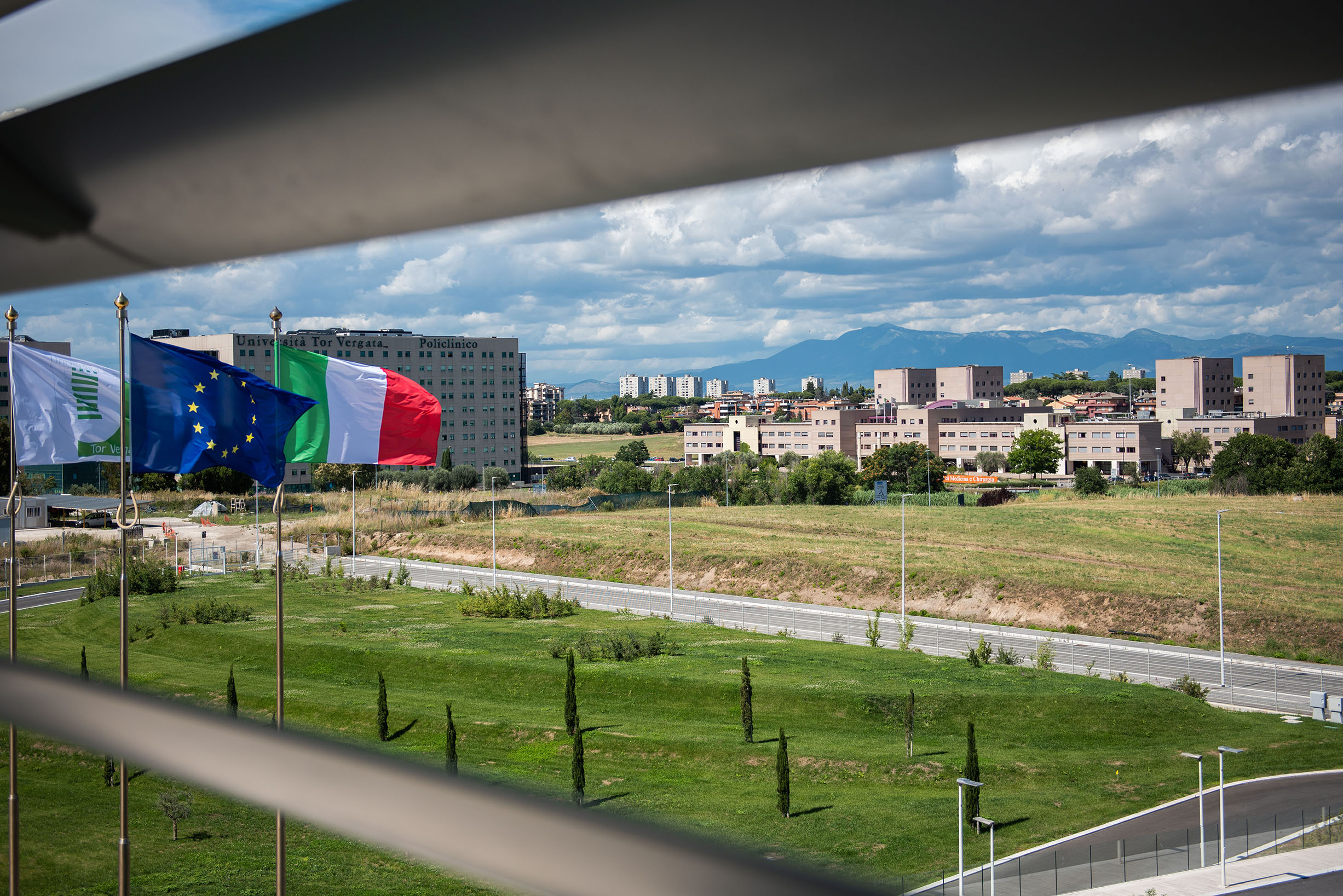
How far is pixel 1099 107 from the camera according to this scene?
46 cm

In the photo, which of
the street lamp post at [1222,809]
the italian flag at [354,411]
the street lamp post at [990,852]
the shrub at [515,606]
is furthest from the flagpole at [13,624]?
the shrub at [515,606]

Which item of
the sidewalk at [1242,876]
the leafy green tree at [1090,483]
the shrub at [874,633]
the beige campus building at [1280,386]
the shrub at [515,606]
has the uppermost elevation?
the beige campus building at [1280,386]

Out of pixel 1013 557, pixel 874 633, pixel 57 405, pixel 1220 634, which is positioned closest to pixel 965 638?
pixel 874 633

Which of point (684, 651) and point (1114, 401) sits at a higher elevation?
point (1114, 401)

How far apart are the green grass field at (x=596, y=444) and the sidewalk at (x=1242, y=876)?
5569 centimetres

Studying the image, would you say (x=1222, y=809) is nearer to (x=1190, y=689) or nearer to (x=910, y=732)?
(x=910, y=732)

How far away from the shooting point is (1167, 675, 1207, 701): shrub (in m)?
17.1

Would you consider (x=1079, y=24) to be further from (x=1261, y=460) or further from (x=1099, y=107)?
(x=1261, y=460)

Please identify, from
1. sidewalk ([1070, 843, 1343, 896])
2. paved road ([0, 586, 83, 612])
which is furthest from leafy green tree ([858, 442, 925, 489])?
sidewalk ([1070, 843, 1343, 896])

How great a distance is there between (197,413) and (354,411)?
1703mm

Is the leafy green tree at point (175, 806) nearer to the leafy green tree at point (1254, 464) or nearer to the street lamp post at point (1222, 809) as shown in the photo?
the street lamp post at point (1222, 809)

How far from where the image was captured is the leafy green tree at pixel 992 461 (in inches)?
2319

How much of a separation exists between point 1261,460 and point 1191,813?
32576 mm

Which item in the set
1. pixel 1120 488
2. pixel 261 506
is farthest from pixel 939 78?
pixel 1120 488
